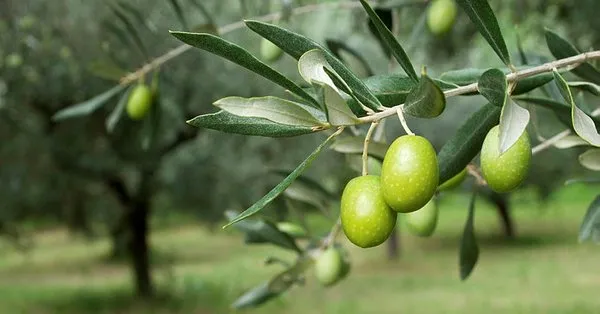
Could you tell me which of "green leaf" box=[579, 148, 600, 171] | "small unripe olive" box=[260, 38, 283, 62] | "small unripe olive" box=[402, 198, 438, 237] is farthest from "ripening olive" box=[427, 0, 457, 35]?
"green leaf" box=[579, 148, 600, 171]

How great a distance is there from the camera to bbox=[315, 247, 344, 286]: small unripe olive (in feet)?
4.77

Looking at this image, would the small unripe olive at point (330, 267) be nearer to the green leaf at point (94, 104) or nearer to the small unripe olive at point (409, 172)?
the green leaf at point (94, 104)

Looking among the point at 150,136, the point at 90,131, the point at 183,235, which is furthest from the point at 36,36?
the point at 183,235

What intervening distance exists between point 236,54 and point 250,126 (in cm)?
7

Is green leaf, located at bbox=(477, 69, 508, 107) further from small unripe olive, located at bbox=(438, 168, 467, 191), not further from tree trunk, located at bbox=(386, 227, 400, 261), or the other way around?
tree trunk, located at bbox=(386, 227, 400, 261)

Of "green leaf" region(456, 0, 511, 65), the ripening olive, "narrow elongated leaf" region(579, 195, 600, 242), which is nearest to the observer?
"green leaf" region(456, 0, 511, 65)

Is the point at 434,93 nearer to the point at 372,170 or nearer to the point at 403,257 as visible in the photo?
the point at 372,170

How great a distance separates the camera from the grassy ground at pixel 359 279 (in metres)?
10.6

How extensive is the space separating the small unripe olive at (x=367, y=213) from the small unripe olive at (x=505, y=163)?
0.10 m

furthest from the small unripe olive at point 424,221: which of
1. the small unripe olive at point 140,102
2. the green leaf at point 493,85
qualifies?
the small unripe olive at point 140,102

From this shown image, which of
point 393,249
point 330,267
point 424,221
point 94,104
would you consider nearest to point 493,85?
point 424,221

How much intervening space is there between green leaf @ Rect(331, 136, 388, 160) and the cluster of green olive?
11.1 inches

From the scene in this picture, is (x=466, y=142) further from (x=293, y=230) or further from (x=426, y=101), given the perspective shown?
(x=293, y=230)

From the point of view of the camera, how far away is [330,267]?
1460 mm
